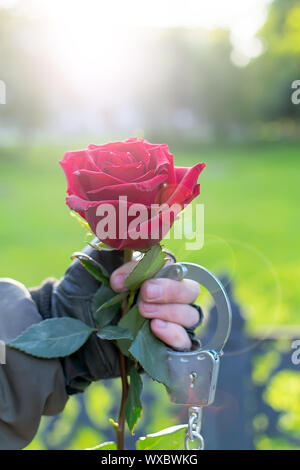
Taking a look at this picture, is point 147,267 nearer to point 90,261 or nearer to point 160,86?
point 90,261

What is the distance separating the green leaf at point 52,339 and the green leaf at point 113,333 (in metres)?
0.04

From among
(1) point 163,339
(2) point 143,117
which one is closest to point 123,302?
(1) point 163,339

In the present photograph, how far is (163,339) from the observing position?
840 mm

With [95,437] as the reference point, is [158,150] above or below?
above

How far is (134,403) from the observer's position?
79cm

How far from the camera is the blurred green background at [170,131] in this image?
645 centimetres

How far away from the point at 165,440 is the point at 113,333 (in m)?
0.18

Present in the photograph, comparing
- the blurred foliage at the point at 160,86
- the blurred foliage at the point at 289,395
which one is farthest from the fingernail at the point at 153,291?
the blurred foliage at the point at 160,86

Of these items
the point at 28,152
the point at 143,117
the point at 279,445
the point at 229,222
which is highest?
the point at 143,117

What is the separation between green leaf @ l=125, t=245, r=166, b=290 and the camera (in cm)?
78

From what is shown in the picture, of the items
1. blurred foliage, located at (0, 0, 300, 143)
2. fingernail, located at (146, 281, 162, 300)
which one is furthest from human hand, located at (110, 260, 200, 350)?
blurred foliage, located at (0, 0, 300, 143)

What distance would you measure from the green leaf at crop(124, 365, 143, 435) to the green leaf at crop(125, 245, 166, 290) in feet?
0.44

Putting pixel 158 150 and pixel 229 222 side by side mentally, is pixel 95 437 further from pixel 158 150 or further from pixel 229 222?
pixel 229 222

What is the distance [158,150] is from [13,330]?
1.35ft
